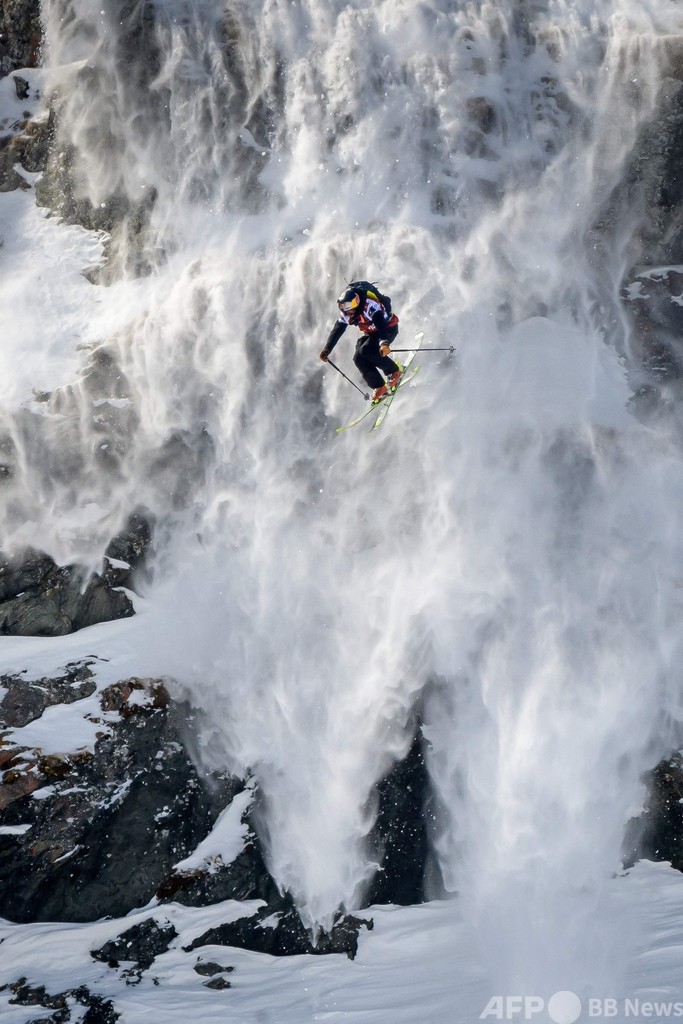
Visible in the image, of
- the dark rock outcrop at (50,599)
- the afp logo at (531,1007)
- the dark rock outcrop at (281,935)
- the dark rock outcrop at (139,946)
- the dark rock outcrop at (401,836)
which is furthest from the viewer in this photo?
the dark rock outcrop at (50,599)

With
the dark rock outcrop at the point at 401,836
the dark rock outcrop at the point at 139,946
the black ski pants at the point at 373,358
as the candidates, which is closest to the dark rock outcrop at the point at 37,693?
the dark rock outcrop at the point at 139,946

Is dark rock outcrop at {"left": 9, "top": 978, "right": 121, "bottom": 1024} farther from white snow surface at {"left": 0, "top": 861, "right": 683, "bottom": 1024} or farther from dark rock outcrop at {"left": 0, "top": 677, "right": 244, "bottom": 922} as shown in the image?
dark rock outcrop at {"left": 0, "top": 677, "right": 244, "bottom": 922}

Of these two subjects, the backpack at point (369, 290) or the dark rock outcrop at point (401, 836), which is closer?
the backpack at point (369, 290)

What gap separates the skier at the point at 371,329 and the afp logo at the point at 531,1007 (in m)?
10.1

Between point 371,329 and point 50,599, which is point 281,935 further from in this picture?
point 371,329

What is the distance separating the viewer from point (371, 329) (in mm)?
13234

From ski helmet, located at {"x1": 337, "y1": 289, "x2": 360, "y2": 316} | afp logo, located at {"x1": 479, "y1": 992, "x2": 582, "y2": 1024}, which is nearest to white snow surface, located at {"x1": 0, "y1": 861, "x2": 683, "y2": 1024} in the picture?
afp logo, located at {"x1": 479, "y1": 992, "x2": 582, "y2": 1024}

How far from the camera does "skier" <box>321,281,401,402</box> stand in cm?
1284

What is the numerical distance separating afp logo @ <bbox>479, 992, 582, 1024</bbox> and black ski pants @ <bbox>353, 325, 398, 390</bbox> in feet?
33.7

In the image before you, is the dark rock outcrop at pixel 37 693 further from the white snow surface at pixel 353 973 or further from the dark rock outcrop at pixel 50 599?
the white snow surface at pixel 353 973

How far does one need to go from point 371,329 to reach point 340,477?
4882 millimetres

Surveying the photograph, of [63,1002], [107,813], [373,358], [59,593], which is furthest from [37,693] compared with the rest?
[373,358]

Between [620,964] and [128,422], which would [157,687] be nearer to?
[128,422]

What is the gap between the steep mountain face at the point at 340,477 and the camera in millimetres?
16281
